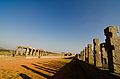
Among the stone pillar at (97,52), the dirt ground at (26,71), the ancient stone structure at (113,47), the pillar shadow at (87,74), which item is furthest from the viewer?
the stone pillar at (97,52)

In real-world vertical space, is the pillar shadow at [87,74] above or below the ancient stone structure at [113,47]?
below

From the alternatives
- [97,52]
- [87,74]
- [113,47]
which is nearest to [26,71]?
[87,74]

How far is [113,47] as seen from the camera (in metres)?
7.24

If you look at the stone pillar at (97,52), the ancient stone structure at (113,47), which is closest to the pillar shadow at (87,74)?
the ancient stone structure at (113,47)

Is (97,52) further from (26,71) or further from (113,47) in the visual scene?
(26,71)

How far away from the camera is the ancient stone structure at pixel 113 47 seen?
687cm

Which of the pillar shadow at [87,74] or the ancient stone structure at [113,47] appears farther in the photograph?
the ancient stone structure at [113,47]

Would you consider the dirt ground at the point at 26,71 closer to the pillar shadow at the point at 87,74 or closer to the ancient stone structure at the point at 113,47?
the pillar shadow at the point at 87,74

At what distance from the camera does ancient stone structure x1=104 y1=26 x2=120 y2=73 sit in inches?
271

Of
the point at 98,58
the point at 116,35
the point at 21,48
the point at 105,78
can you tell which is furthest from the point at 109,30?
the point at 21,48

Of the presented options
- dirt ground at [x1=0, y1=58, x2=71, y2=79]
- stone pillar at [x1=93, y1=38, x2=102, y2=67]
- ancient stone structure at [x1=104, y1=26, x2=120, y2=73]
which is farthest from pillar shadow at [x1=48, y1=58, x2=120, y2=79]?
stone pillar at [x1=93, y1=38, x2=102, y2=67]

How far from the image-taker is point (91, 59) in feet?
51.7

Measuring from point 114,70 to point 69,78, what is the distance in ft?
8.93

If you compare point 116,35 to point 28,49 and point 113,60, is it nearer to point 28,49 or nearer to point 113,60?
point 113,60
